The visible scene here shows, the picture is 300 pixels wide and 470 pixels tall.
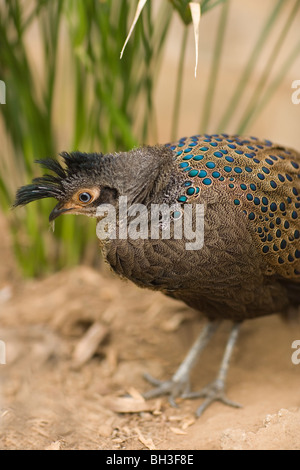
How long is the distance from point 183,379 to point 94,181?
152cm

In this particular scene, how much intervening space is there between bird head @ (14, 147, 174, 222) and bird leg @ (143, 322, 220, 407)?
4.01ft

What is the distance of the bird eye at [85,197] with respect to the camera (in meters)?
2.73

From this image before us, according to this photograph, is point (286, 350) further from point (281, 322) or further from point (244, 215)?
point (244, 215)

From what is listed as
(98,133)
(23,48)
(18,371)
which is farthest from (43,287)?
(23,48)

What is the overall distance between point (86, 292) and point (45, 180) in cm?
162

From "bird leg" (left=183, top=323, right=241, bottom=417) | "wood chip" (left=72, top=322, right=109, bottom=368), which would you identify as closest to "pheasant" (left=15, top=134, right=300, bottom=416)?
"bird leg" (left=183, top=323, right=241, bottom=417)

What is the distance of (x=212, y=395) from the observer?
11.3 feet

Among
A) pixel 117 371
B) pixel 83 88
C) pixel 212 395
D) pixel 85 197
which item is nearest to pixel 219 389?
pixel 212 395

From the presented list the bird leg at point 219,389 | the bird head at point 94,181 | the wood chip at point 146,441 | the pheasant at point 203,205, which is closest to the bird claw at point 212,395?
the bird leg at point 219,389

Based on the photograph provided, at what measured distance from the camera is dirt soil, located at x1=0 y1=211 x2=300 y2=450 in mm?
3037

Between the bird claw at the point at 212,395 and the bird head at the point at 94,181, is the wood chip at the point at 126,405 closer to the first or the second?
the bird claw at the point at 212,395

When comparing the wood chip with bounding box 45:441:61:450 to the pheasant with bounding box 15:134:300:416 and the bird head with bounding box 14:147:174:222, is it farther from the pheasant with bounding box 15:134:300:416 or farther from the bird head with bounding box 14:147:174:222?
the bird head with bounding box 14:147:174:222

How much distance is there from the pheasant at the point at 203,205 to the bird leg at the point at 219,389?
1.79 feet

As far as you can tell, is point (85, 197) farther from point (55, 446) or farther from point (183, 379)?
point (183, 379)
